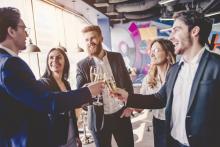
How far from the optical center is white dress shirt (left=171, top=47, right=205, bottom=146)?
169cm

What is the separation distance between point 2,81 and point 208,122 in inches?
54.3

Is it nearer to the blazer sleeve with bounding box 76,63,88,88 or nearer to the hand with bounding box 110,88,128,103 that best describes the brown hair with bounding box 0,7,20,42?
the hand with bounding box 110,88,128,103

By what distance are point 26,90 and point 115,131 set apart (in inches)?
58.4

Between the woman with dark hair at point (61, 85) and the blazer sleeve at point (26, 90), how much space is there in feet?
2.46

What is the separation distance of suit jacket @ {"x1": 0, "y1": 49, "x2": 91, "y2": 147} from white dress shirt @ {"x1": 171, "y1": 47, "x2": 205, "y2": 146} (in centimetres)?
81

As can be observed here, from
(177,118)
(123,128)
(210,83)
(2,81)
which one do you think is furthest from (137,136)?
(2,81)

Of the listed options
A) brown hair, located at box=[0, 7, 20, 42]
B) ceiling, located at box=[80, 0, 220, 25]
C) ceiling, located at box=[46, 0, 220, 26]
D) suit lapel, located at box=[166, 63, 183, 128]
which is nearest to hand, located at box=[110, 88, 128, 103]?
suit lapel, located at box=[166, 63, 183, 128]

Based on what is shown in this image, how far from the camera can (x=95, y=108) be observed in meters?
2.59

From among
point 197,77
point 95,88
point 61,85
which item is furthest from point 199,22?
point 61,85

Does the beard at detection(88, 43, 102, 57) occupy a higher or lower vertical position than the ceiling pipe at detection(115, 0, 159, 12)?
lower

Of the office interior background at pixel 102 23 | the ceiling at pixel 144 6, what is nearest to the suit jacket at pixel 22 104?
the office interior background at pixel 102 23

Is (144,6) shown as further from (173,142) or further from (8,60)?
(8,60)

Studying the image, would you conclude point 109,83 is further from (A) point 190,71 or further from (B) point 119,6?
(B) point 119,6

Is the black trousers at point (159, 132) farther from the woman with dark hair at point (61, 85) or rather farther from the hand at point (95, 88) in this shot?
the hand at point (95, 88)
